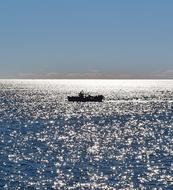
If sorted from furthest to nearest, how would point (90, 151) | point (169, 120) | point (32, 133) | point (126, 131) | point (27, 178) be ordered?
point (169, 120) → point (126, 131) → point (32, 133) → point (90, 151) → point (27, 178)

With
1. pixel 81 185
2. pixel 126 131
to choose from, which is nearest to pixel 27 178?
pixel 81 185

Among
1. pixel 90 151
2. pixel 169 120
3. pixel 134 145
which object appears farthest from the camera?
pixel 169 120

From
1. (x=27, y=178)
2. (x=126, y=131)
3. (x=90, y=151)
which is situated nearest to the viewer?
(x=27, y=178)

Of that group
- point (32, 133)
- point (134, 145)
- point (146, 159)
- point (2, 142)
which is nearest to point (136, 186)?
point (146, 159)

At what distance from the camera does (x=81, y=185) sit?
5312cm

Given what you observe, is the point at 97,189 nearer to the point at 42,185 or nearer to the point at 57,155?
the point at 42,185

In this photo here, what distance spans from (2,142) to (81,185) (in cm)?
3702

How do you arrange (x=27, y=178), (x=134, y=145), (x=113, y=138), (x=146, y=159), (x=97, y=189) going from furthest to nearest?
1. (x=113, y=138)
2. (x=134, y=145)
3. (x=146, y=159)
4. (x=27, y=178)
5. (x=97, y=189)

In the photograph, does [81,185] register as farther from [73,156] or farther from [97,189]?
[73,156]

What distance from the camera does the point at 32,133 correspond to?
10331 centimetres

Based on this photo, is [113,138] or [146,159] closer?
[146,159]

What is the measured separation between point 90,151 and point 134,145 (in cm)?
1154

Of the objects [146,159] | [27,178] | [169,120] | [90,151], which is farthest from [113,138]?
[169,120]

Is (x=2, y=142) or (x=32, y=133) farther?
(x=32, y=133)
